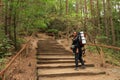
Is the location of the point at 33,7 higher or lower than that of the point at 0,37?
higher

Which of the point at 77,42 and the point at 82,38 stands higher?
the point at 82,38

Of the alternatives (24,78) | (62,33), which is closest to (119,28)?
(62,33)

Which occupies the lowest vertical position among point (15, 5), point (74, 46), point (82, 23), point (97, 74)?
point (97, 74)

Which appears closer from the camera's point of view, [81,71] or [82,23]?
[81,71]

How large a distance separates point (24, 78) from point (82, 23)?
301 inches

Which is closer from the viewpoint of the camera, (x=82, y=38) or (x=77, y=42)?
(x=82, y=38)

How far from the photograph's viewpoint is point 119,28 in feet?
86.9

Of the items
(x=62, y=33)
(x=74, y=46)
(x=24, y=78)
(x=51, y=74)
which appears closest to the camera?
(x=24, y=78)

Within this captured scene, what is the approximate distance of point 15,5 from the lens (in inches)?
379

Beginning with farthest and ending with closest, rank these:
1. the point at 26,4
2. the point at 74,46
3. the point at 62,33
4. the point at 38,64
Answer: the point at 62,33 < the point at 26,4 < the point at 38,64 < the point at 74,46

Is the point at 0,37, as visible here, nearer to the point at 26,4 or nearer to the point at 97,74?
the point at 26,4

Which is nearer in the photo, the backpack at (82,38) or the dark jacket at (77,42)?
the backpack at (82,38)

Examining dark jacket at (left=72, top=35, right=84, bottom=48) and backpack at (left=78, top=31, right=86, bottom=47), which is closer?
backpack at (left=78, top=31, right=86, bottom=47)

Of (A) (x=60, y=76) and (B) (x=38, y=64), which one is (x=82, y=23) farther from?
(A) (x=60, y=76)
